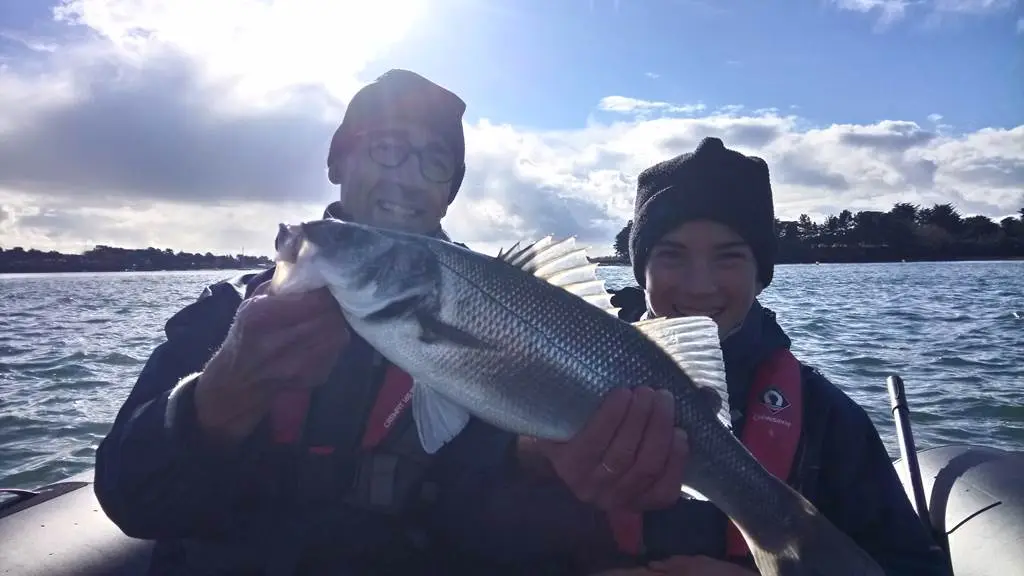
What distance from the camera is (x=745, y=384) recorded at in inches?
168

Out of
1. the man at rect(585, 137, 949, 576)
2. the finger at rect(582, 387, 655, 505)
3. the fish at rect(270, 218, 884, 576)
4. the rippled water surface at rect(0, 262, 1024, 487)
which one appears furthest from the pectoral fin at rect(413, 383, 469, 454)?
the rippled water surface at rect(0, 262, 1024, 487)

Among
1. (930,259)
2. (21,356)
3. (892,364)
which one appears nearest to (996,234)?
(930,259)

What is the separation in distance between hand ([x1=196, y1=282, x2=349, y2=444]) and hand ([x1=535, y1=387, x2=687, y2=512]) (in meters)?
1.19

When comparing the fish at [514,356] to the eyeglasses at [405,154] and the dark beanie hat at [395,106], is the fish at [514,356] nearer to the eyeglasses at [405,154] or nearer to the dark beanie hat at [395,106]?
the eyeglasses at [405,154]

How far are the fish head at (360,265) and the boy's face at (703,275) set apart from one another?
5.67 feet

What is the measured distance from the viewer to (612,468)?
9.97 feet

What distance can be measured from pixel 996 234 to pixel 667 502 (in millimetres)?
155306

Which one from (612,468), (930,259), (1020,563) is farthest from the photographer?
(930,259)

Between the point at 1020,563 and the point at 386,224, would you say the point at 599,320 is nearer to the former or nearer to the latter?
the point at 386,224

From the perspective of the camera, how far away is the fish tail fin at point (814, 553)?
2.91m

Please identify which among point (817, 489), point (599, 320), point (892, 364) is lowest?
point (892, 364)

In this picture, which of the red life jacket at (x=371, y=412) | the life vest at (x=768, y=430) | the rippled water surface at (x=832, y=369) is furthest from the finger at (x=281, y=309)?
the rippled water surface at (x=832, y=369)

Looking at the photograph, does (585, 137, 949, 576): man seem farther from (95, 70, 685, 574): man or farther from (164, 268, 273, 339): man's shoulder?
(164, 268, 273, 339): man's shoulder

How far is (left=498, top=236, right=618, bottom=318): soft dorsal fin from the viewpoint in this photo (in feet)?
11.0
